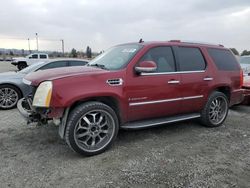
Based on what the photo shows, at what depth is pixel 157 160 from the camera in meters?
3.59

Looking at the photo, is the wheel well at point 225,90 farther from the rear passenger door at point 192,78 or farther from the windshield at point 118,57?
the windshield at point 118,57

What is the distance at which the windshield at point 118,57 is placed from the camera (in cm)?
413

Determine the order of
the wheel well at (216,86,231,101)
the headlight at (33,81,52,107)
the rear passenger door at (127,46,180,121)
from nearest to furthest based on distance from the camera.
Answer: the headlight at (33,81,52,107) < the rear passenger door at (127,46,180,121) < the wheel well at (216,86,231,101)

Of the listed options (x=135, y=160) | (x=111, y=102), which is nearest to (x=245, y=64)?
(x=111, y=102)

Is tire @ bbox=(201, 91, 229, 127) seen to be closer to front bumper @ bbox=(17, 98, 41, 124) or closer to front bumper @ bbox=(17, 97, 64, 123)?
front bumper @ bbox=(17, 97, 64, 123)

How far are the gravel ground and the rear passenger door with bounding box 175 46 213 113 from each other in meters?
0.61

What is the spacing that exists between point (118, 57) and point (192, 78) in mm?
1522

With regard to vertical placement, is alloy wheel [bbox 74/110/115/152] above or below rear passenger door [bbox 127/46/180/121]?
below

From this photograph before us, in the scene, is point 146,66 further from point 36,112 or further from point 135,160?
point 36,112

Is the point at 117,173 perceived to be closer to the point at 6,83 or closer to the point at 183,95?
the point at 183,95

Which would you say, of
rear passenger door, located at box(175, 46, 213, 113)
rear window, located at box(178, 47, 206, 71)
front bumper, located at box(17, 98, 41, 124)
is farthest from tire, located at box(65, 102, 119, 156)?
rear window, located at box(178, 47, 206, 71)

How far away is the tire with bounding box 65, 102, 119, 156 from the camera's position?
3.53 m

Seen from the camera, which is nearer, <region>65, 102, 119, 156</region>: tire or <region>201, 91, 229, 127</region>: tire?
<region>65, 102, 119, 156</region>: tire

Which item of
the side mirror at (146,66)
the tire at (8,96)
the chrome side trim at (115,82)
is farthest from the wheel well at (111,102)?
the tire at (8,96)
